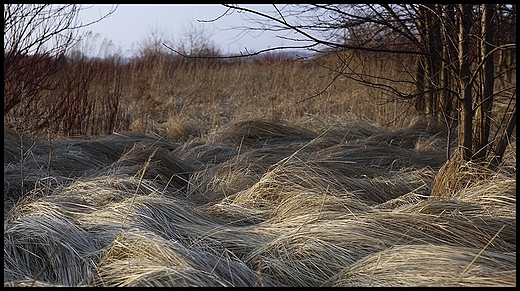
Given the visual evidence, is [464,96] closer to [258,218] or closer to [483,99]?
[483,99]

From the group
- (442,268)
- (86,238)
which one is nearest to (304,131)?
(86,238)

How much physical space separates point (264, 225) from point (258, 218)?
0.23 metres

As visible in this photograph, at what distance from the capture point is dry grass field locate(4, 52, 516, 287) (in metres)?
2.21

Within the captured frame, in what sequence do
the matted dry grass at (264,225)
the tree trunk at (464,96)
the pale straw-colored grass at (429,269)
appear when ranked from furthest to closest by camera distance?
the tree trunk at (464,96) < the matted dry grass at (264,225) < the pale straw-colored grass at (429,269)

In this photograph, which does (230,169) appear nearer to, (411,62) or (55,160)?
(55,160)

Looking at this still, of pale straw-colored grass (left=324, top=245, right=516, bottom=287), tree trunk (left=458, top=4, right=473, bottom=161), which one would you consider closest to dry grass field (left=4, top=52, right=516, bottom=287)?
pale straw-colored grass (left=324, top=245, right=516, bottom=287)

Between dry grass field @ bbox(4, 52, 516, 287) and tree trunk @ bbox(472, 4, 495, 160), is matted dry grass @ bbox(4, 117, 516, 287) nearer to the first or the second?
dry grass field @ bbox(4, 52, 516, 287)

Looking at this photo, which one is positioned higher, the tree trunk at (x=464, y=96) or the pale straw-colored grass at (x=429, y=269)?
the tree trunk at (x=464, y=96)

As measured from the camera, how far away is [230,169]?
4.04 metres

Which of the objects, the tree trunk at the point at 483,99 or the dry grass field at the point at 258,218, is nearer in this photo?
the dry grass field at the point at 258,218

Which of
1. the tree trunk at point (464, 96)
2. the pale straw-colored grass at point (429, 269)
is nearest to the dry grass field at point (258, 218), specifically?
the pale straw-colored grass at point (429, 269)

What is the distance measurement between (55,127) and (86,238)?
13.4 feet

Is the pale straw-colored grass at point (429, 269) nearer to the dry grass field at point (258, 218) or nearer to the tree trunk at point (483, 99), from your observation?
the dry grass field at point (258, 218)

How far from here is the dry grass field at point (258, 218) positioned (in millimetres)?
2211
